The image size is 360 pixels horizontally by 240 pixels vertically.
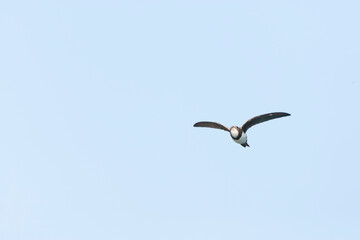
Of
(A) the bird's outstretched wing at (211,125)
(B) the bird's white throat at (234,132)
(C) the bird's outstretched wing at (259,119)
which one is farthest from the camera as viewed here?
(A) the bird's outstretched wing at (211,125)

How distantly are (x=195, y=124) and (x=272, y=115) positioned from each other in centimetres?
829

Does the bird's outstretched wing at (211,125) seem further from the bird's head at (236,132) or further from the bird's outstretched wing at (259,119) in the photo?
the bird's outstretched wing at (259,119)

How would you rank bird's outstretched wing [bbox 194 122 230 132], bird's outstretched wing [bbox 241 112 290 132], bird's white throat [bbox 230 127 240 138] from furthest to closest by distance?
bird's outstretched wing [bbox 194 122 230 132] → bird's outstretched wing [bbox 241 112 290 132] → bird's white throat [bbox 230 127 240 138]

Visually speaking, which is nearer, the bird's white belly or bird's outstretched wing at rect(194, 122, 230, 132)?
the bird's white belly

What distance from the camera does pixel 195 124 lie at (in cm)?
12988

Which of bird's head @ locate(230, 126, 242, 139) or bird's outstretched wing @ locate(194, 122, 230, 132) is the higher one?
bird's outstretched wing @ locate(194, 122, 230, 132)

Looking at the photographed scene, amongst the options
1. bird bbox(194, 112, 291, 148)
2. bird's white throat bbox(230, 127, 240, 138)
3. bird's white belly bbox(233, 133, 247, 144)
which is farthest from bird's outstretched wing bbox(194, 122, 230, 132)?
bird's white belly bbox(233, 133, 247, 144)

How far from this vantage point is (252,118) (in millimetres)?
126062

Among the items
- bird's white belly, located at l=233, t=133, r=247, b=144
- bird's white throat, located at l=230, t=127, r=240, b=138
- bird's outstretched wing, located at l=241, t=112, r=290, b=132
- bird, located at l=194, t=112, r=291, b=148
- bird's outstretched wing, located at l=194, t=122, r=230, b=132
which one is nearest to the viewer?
bird's white throat, located at l=230, t=127, r=240, b=138

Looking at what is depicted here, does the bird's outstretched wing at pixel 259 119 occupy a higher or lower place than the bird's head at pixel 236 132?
higher

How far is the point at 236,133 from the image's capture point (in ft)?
410

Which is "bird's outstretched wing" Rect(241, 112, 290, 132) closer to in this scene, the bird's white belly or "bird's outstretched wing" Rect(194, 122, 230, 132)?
the bird's white belly

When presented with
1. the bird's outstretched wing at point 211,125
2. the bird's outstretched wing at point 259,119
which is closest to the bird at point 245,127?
the bird's outstretched wing at point 259,119

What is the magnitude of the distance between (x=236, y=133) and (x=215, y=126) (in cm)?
408
